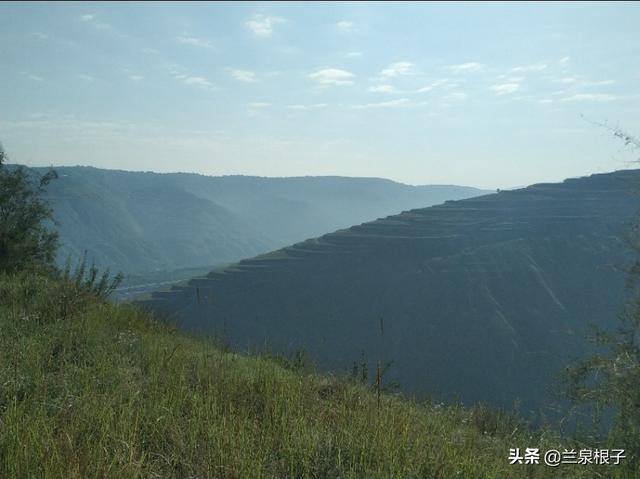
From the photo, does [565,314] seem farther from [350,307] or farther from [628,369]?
[628,369]

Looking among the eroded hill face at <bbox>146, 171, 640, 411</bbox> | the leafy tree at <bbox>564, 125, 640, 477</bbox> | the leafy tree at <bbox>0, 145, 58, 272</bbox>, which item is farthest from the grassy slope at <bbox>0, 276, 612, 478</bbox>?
the eroded hill face at <bbox>146, 171, 640, 411</bbox>

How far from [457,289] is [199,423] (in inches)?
2860

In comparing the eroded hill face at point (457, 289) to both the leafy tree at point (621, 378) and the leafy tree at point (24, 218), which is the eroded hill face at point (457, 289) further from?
the leafy tree at point (621, 378)

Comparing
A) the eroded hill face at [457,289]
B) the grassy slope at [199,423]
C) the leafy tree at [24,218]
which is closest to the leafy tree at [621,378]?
the grassy slope at [199,423]

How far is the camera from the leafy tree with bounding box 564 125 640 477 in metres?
4.94

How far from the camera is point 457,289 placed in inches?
2881

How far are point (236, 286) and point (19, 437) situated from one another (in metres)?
80.4

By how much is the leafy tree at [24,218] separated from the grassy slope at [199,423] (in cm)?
1335

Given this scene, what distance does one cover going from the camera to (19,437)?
10.2ft

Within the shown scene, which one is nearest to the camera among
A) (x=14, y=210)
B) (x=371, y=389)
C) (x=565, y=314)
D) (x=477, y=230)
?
(x=371, y=389)

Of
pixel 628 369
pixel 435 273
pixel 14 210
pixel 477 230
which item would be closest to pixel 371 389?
pixel 628 369

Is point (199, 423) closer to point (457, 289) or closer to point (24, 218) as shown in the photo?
point (24, 218)

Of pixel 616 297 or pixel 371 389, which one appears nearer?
pixel 371 389

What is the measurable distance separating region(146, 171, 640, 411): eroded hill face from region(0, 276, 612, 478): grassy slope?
45.6m
